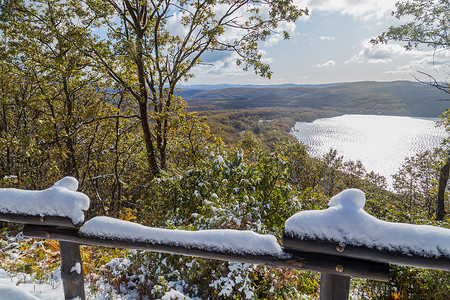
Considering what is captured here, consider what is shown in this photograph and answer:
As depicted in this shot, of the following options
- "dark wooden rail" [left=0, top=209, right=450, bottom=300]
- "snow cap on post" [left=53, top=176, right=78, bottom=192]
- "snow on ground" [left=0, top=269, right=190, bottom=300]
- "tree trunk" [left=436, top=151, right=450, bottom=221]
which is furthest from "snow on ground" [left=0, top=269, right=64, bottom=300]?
"tree trunk" [left=436, top=151, right=450, bottom=221]

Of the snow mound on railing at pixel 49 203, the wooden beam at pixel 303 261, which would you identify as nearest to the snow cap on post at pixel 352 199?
the wooden beam at pixel 303 261

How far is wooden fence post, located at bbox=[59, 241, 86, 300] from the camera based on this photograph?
2.04m

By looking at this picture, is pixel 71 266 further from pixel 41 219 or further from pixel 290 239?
pixel 290 239

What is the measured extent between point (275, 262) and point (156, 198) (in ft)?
14.7

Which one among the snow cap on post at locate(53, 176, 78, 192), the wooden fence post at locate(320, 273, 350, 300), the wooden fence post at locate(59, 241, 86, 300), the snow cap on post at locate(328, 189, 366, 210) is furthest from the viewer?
the wooden fence post at locate(59, 241, 86, 300)

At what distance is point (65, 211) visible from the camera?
67.3 inches

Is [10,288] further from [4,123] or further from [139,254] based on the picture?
[4,123]

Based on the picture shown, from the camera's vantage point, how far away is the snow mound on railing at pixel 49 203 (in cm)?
171

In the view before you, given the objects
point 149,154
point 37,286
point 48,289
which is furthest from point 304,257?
point 149,154

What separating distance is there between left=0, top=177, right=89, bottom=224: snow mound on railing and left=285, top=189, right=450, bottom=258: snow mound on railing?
1501 mm

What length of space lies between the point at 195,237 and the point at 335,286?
3.21ft

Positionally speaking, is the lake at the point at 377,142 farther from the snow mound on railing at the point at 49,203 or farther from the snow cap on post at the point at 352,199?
the snow mound on railing at the point at 49,203

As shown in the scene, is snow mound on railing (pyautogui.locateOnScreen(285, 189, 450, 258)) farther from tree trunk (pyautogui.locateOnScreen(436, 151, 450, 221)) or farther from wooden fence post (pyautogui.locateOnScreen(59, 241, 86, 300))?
tree trunk (pyautogui.locateOnScreen(436, 151, 450, 221))

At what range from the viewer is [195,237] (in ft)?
5.37
